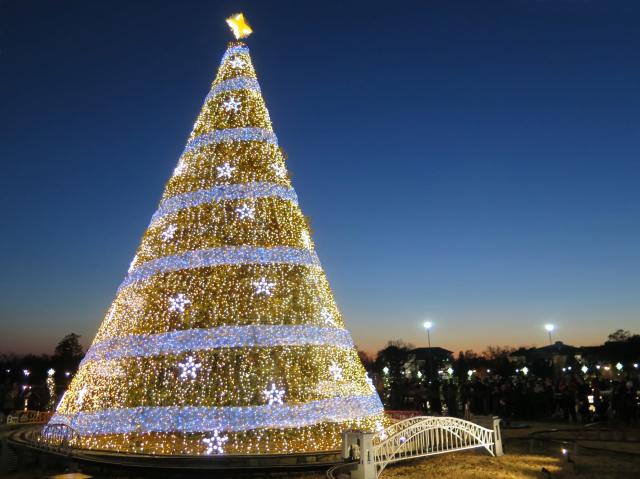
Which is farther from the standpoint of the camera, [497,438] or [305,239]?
[305,239]

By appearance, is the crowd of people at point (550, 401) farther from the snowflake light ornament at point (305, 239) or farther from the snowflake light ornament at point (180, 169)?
the snowflake light ornament at point (180, 169)

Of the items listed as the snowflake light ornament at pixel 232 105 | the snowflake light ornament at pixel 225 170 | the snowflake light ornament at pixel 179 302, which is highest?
the snowflake light ornament at pixel 232 105

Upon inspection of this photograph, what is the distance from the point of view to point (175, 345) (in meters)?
11.5

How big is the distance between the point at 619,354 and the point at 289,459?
291 ft

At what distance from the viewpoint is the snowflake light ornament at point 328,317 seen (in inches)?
491

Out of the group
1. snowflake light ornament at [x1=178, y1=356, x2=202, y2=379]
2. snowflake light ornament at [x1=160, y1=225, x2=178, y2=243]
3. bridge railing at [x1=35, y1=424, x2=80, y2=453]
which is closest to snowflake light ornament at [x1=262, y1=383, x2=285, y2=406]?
snowflake light ornament at [x1=178, y1=356, x2=202, y2=379]

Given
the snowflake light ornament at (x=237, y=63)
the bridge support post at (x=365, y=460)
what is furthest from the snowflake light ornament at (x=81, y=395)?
the snowflake light ornament at (x=237, y=63)

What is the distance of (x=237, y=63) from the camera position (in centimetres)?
1521

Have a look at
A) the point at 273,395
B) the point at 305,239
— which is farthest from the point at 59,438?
the point at 305,239

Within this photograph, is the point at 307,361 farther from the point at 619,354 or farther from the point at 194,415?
the point at 619,354

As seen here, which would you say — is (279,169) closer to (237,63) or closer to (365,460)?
(237,63)

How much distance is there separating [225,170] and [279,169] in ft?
4.88

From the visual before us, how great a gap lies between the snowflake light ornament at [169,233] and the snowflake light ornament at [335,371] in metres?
5.27

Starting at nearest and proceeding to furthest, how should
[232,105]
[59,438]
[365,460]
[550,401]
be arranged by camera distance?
[365,460], [59,438], [232,105], [550,401]
